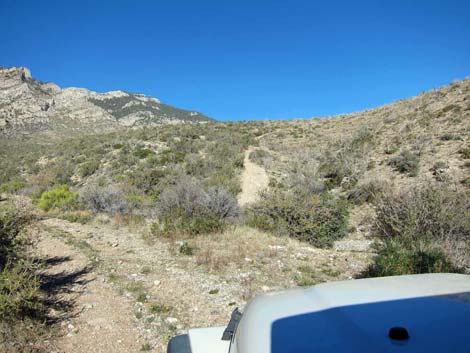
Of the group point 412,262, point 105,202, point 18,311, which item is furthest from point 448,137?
point 18,311

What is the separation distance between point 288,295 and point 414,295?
738 millimetres

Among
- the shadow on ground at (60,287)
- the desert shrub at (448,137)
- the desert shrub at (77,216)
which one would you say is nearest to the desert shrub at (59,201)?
the desert shrub at (77,216)

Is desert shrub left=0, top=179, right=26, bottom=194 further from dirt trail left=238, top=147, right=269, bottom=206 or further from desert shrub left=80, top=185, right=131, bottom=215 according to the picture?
dirt trail left=238, top=147, right=269, bottom=206

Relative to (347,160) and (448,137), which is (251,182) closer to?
(347,160)

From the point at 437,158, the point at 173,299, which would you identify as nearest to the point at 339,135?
the point at 437,158

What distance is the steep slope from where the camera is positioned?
56344 millimetres

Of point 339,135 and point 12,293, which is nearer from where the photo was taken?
point 12,293

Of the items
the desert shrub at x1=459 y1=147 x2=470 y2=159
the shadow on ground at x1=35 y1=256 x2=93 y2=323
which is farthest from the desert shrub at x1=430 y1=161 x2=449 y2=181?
the shadow on ground at x1=35 y1=256 x2=93 y2=323

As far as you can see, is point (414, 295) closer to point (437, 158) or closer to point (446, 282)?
point (446, 282)

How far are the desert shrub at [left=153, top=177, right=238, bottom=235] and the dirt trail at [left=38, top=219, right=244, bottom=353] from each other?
3.33 feet

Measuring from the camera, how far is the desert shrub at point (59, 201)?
14.5m

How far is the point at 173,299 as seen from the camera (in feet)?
18.1

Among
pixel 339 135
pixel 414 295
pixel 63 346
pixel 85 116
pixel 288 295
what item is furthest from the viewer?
pixel 85 116

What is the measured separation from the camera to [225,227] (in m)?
9.59
